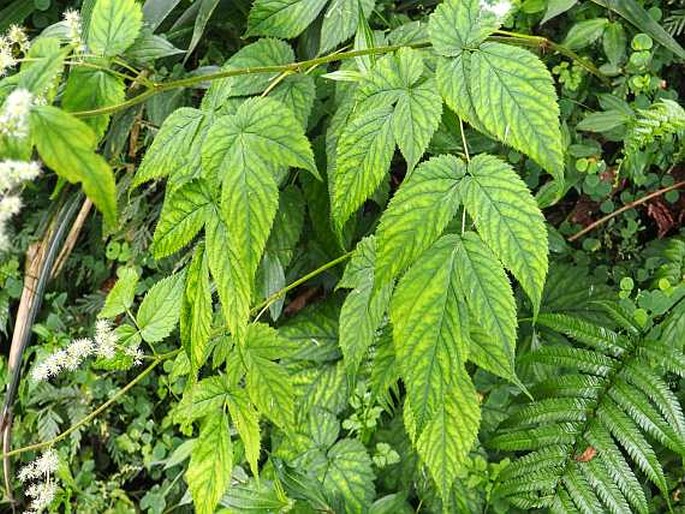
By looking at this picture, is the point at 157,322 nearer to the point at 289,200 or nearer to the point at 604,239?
the point at 289,200

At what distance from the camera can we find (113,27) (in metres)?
0.92

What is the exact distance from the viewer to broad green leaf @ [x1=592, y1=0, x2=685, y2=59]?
125 cm

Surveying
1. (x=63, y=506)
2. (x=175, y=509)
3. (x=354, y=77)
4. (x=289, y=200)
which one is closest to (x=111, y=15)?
(x=354, y=77)

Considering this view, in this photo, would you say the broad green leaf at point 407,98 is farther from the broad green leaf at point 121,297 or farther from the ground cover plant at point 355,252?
the broad green leaf at point 121,297

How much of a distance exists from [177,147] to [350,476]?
2.11 feet

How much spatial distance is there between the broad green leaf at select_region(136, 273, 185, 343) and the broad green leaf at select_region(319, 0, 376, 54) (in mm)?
427

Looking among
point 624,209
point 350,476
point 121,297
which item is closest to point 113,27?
point 121,297

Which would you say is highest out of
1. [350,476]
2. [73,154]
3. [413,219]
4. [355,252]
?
[73,154]

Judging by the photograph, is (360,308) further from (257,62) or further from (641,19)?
(641,19)

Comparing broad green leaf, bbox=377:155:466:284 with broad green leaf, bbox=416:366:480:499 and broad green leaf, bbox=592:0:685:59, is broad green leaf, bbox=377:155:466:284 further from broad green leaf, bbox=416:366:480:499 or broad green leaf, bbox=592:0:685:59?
broad green leaf, bbox=592:0:685:59

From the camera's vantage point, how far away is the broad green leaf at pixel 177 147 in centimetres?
99

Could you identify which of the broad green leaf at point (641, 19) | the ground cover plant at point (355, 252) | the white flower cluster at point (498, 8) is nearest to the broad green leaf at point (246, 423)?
the ground cover plant at point (355, 252)

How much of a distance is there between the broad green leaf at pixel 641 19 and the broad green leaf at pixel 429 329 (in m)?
0.69

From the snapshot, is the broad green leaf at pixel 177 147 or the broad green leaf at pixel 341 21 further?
the broad green leaf at pixel 341 21
